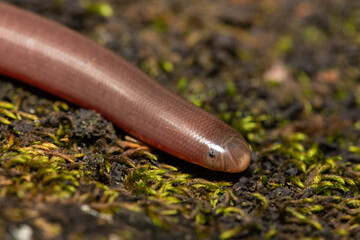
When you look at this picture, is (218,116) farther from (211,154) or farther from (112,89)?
(112,89)

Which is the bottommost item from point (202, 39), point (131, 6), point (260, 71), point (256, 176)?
point (256, 176)

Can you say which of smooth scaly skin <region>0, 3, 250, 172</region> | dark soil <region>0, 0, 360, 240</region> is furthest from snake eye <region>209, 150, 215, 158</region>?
dark soil <region>0, 0, 360, 240</region>

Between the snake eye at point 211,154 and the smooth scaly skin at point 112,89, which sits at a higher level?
the smooth scaly skin at point 112,89

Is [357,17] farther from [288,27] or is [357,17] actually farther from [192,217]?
[192,217]

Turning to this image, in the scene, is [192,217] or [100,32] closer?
[192,217]

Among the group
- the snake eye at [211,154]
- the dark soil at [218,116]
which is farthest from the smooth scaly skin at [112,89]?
the dark soil at [218,116]

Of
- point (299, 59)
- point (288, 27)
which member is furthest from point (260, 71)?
point (288, 27)

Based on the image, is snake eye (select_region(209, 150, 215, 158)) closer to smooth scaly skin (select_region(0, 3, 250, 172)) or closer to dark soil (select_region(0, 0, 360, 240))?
smooth scaly skin (select_region(0, 3, 250, 172))

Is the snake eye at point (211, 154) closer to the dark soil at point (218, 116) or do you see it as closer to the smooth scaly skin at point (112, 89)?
the smooth scaly skin at point (112, 89)
